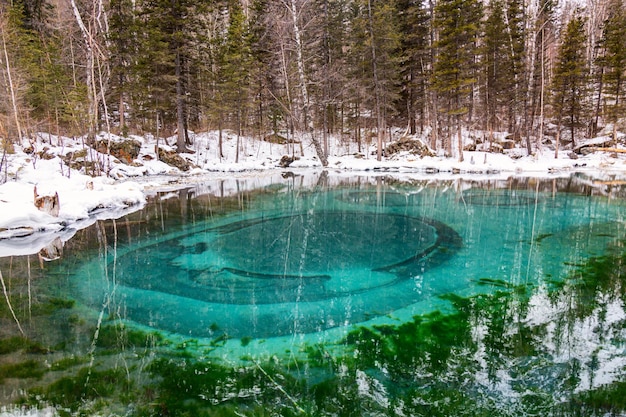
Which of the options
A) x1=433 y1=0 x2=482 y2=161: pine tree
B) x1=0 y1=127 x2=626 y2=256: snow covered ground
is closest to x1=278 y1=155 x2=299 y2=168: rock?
x1=0 y1=127 x2=626 y2=256: snow covered ground

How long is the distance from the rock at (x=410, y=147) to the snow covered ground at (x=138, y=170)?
679mm

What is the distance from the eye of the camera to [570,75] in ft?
87.2

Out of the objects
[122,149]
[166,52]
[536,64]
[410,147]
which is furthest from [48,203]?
[536,64]

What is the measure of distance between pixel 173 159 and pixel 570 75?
1178 inches

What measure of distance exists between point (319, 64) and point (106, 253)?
2625cm

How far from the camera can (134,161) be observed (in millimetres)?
22266

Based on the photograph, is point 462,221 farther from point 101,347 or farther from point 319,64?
Answer: point 319,64

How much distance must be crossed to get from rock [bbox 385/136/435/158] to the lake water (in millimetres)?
16536

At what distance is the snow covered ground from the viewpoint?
9156 mm

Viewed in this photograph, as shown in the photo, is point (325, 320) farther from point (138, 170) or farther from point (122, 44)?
point (122, 44)

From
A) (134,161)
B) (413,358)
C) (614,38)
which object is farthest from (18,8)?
(614,38)

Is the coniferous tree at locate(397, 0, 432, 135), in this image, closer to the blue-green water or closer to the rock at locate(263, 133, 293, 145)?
the rock at locate(263, 133, 293, 145)

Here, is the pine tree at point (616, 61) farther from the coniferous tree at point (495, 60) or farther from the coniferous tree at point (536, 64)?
the coniferous tree at point (495, 60)

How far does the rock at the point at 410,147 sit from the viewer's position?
2578cm
